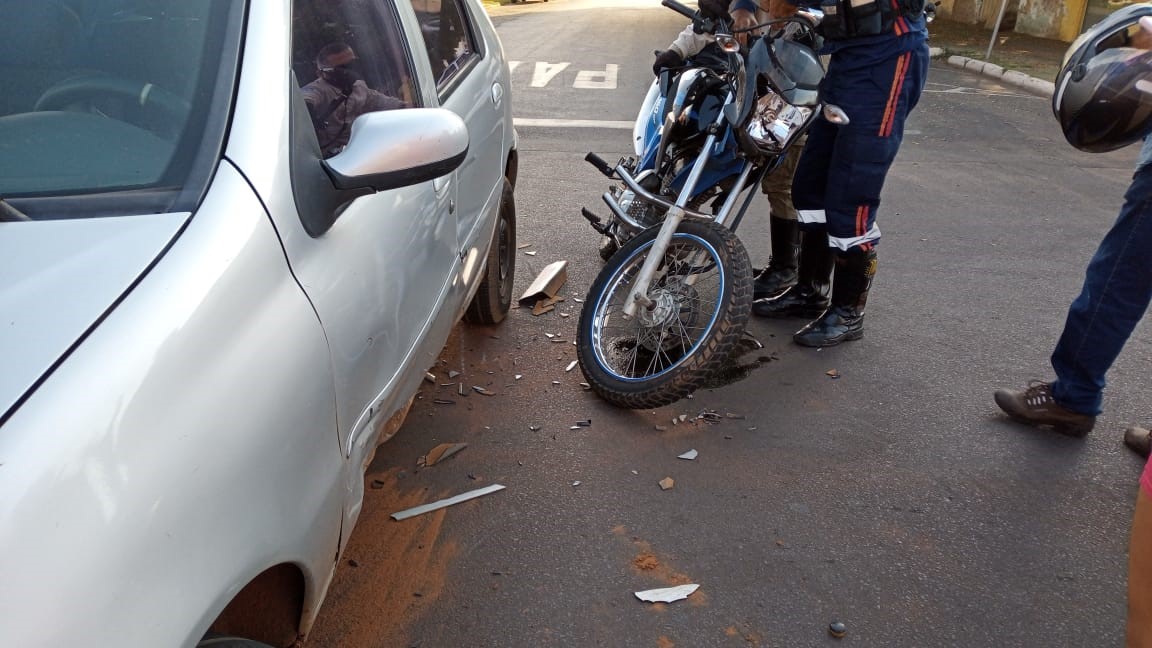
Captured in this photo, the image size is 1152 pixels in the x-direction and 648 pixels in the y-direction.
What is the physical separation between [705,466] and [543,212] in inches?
125

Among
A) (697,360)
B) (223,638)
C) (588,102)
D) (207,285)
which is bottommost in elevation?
(588,102)

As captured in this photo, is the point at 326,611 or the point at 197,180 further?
the point at 326,611

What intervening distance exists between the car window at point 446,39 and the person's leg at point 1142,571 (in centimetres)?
240

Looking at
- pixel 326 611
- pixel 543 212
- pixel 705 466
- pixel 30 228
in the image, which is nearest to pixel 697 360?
pixel 705 466

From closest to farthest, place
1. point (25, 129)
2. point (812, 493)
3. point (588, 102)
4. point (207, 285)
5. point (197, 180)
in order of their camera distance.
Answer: point (207, 285), point (197, 180), point (25, 129), point (812, 493), point (588, 102)

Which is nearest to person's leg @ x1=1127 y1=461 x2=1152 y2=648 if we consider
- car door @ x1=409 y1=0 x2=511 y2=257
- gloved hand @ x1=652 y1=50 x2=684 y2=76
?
car door @ x1=409 y1=0 x2=511 y2=257

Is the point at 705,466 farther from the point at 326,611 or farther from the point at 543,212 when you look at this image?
the point at 543,212

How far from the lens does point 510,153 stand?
4.36 m

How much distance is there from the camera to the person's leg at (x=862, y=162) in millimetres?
3846

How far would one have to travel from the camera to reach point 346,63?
2.59 m

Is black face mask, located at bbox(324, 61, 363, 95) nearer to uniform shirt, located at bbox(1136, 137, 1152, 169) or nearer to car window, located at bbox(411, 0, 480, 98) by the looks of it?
car window, located at bbox(411, 0, 480, 98)

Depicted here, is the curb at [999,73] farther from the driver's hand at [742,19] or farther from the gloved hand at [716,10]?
the driver's hand at [742,19]

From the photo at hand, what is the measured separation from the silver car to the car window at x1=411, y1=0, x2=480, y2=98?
25.8 inches

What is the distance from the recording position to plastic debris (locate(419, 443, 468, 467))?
3320mm
